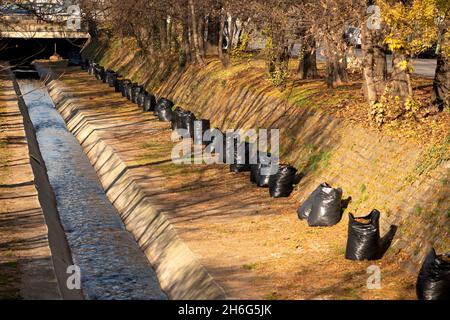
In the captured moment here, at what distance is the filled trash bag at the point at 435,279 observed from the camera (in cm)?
1393

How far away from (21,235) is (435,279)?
10.3 metres

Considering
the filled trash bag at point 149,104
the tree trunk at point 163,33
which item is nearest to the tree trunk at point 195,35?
the filled trash bag at point 149,104

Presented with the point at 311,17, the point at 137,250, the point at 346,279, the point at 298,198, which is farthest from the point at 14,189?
the point at 346,279

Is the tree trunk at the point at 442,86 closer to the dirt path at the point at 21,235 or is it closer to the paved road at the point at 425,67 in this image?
the paved road at the point at 425,67

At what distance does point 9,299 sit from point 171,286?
147 inches

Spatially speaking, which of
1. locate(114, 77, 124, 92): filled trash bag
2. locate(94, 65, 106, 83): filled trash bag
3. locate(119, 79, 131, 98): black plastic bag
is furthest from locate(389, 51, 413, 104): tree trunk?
locate(94, 65, 106, 83): filled trash bag

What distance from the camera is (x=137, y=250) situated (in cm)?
2072

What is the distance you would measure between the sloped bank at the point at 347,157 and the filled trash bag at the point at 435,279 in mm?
1906

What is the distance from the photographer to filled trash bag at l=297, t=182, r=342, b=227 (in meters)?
19.9

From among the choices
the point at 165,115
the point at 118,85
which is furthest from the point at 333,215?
the point at 118,85

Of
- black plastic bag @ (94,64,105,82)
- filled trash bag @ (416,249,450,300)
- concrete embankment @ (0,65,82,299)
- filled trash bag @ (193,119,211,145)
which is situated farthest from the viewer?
black plastic bag @ (94,64,105,82)

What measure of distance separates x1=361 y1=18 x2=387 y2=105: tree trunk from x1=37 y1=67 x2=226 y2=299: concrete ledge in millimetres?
6820

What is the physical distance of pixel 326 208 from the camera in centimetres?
1992

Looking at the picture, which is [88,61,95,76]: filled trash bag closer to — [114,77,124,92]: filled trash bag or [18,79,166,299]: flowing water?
[114,77,124,92]: filled trash bag
